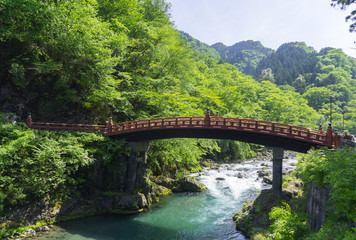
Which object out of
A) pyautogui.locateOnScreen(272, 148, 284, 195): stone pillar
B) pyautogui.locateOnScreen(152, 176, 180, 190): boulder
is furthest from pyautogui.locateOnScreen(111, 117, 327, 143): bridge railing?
pyautogui.locateOnScreen(152, 176, 180, 190): boulder

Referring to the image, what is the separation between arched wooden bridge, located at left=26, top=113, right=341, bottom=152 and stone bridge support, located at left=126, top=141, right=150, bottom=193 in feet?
2.42

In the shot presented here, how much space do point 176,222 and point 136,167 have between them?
6507 millimetres

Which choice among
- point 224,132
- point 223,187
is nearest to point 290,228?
point 224,132

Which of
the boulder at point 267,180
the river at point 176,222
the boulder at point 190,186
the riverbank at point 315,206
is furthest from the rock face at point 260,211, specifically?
the boulder at point 267,180

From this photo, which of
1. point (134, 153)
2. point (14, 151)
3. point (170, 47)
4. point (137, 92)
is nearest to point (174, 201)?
point (134, 153)

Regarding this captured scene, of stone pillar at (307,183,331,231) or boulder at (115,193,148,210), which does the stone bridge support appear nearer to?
boulder at (115,193,148,210)

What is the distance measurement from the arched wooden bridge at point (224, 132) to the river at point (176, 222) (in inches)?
274

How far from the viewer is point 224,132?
69.7 ft

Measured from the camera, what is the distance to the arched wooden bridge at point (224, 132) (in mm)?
17609

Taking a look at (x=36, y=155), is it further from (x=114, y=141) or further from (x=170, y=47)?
(x=170, y=47)

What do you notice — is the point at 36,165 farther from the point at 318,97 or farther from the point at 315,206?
the point at 318,97

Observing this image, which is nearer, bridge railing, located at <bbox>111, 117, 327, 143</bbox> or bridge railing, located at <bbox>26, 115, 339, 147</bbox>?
bridge railing, located at <bbox>26, 115, 339, 147</bbox>

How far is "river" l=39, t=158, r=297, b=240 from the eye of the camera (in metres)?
16.5

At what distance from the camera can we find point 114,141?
22.2 metres
